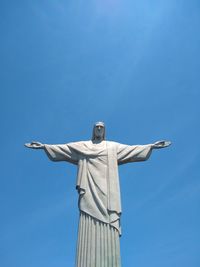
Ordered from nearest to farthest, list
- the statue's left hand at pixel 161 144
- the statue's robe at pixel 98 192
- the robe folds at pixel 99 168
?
1. the statue's robe at pixel 98 192
2. the robe folds at pixel 99 168
3. the statue's left hand at pixel 161 144

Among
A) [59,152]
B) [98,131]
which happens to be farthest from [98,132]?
[59,152]

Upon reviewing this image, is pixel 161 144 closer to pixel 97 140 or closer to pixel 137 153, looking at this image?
pixel 137 153

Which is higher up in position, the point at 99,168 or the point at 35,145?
the point at 35,145

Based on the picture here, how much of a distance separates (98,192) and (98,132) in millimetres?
2662

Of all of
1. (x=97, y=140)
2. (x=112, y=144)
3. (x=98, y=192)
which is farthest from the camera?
(x=97, y=140)

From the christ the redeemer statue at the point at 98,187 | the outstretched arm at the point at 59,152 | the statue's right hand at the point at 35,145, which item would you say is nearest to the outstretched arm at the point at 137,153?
the christ the redeemer statue at the point at 98,187

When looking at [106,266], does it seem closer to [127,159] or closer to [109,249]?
[109,249]

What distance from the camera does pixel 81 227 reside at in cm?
1241

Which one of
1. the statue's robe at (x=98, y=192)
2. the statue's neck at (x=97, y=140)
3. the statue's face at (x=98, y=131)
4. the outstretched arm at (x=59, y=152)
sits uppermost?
the statue's face at (x=98, y=131)

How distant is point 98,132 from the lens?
14.7m

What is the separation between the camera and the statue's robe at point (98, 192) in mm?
11828

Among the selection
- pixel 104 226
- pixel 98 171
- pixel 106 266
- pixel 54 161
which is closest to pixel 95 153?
pixel 98 171

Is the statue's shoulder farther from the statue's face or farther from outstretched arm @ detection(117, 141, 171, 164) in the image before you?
the statue's face

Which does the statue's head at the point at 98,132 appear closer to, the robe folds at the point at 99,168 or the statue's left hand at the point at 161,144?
the robe folds at the point at 99,168
